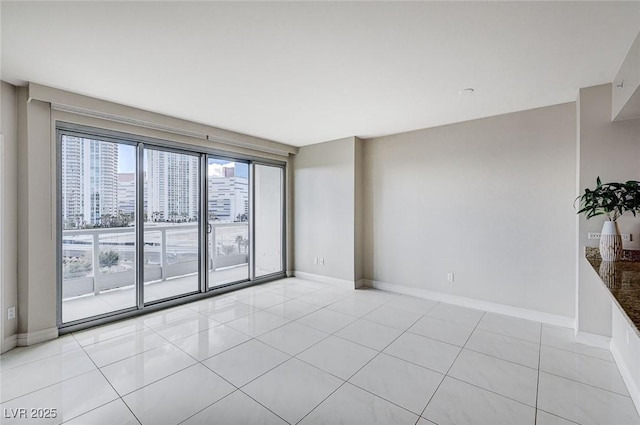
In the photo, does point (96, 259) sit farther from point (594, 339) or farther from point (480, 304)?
point (594, 339)

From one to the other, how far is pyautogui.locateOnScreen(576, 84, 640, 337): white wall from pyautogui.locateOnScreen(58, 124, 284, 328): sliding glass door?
14.8ft

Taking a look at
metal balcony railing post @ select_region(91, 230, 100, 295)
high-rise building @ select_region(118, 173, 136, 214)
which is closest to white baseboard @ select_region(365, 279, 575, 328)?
high-rise building @ select_region(118, 173, 136, 214)

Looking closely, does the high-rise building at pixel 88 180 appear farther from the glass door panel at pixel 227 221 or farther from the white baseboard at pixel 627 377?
the white baseboard at pixel 627 377

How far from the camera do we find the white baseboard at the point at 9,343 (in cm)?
269

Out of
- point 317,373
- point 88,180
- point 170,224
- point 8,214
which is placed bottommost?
A: point 317,373

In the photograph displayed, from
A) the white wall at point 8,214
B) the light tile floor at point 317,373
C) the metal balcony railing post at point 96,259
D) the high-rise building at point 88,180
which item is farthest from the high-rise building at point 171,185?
the light tile floor at point 317,373

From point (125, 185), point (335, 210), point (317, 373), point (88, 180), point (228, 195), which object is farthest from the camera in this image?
point (335, 210)

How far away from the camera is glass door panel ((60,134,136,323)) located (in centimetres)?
326

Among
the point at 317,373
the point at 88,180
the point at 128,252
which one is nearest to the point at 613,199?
the point at 317,373

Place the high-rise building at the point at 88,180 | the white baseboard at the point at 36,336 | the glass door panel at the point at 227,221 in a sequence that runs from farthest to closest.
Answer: the glass door panel at the point at 227,221 → the high-rise building at the point at 88,180 → the white baseboard at the point at 36,336

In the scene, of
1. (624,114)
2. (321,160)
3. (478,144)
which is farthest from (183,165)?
(624,114)

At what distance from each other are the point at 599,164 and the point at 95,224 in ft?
18.5

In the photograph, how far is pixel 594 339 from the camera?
281cm

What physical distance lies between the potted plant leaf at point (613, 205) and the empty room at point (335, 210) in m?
0.03
